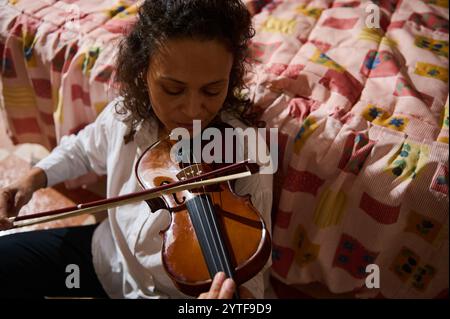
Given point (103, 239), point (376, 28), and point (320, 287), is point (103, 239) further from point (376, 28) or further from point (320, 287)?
point (376, 28)

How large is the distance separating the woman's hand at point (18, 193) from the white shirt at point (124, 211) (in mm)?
20

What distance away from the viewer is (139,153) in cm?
76

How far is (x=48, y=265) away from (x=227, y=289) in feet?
1.60

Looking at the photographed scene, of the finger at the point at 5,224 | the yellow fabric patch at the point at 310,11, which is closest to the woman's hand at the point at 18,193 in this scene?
the finger at the point at 5,224

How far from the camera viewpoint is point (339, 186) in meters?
0.84

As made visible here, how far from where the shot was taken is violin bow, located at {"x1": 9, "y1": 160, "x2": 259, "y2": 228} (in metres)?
0.60

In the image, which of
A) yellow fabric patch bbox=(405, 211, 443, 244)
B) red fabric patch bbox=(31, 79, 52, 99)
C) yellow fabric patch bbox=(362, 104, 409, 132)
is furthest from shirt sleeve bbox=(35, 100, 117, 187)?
yellow fabric patch bbox=(405, 211, 443, 244)

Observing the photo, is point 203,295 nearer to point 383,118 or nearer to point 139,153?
point 139,153

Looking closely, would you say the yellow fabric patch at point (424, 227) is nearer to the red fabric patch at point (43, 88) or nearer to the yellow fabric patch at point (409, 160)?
the yellow fabric patch at point (409, 160)

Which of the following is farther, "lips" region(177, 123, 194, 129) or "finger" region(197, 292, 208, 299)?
"lips" region(177, 123, 194, 129)

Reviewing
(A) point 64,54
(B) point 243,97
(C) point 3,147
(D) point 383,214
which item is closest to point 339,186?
(D) point 383,214

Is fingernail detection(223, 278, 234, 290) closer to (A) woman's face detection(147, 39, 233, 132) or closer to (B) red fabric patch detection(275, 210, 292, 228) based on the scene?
(A) woman's face detection(147, 39, 233, 132)

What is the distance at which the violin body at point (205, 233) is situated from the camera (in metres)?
0.55
